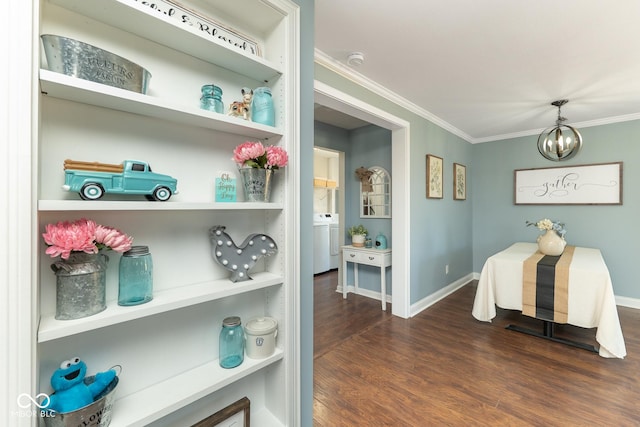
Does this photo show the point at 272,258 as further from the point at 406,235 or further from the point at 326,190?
the point at 326,190

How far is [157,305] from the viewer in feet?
2.85

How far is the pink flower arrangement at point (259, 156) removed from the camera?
1066 mm

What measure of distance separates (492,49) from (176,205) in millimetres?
2277

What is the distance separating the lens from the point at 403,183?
297 centimetres

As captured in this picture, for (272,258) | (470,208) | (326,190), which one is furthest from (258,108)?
(326,190)

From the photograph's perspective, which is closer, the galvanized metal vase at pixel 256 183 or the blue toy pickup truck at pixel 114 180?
the blue toy pickup truck at pixel 114 180

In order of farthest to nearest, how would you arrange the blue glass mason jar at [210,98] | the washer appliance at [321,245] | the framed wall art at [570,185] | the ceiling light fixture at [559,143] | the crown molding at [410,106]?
the washer appliance at [321,245], the framed wall art at [570,185], the ceiling light fixture at [559,143], the crown molding at [410,106], the blue glass mason jar at [210,98]

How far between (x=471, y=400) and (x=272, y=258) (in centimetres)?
163

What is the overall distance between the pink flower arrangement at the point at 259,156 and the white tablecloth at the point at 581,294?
8.24 ft

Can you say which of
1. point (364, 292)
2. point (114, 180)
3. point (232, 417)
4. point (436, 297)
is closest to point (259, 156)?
point (114, 180)

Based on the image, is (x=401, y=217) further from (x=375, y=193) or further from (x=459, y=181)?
(x=459, y=181)

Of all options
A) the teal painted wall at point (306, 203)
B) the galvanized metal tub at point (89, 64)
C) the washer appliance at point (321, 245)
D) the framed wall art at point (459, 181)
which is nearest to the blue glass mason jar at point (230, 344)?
the teal painted wall at point (306, 203)

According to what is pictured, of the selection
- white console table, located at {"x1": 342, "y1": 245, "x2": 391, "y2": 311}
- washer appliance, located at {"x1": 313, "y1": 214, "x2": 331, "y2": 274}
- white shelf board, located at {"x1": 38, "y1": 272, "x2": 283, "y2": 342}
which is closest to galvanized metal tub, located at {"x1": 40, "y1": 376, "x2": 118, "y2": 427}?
white shelf board, located at {"x1": 38, "y1": 272, "x2": 283, "y2": 342}

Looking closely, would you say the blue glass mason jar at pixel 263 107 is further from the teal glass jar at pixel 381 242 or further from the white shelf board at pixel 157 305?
the teal glass jar at pixel 381 242
